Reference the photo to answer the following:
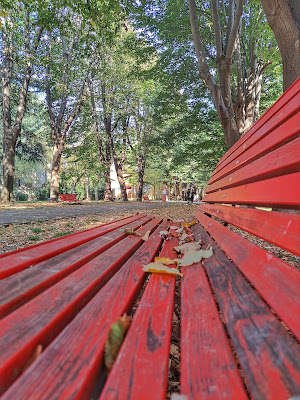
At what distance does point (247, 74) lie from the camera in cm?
955

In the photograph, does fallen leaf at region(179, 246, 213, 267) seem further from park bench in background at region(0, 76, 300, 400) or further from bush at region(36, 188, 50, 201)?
bush at region(36, 188, 50, 201)

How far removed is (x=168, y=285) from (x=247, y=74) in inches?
403

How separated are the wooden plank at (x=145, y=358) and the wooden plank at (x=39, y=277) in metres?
0.46

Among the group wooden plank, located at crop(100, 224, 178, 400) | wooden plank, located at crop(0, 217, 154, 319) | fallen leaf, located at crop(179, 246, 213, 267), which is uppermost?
wooden plank, located at crop(0, 217, 154, 319)

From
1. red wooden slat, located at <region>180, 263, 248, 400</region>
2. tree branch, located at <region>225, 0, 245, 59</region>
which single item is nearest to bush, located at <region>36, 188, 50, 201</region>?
tree branch, located at <region>225, 0, 245, 59</region>

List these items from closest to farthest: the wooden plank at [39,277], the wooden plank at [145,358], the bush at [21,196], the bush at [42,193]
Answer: the wooden plank at [145,358], the wooden plank at [39,277], the bush at [21,196], the bush at [42,193]

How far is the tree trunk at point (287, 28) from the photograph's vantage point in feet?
11.8

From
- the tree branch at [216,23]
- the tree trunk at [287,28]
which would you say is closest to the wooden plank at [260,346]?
the tree trunk at [287,28]

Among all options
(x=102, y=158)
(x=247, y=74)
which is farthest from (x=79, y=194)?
(x=247, y=74)

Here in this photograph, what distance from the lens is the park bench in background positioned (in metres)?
0.61

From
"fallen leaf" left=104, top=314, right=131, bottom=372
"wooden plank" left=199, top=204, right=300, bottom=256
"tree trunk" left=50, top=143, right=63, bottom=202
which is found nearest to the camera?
"fallen leaf" left=104, top=314, right=131, bottom=372

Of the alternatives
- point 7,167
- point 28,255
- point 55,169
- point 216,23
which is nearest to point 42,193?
point 55,169

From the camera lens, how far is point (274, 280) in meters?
0.92

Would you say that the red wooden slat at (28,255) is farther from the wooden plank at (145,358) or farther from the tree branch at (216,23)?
the tree branch at (216,23)
